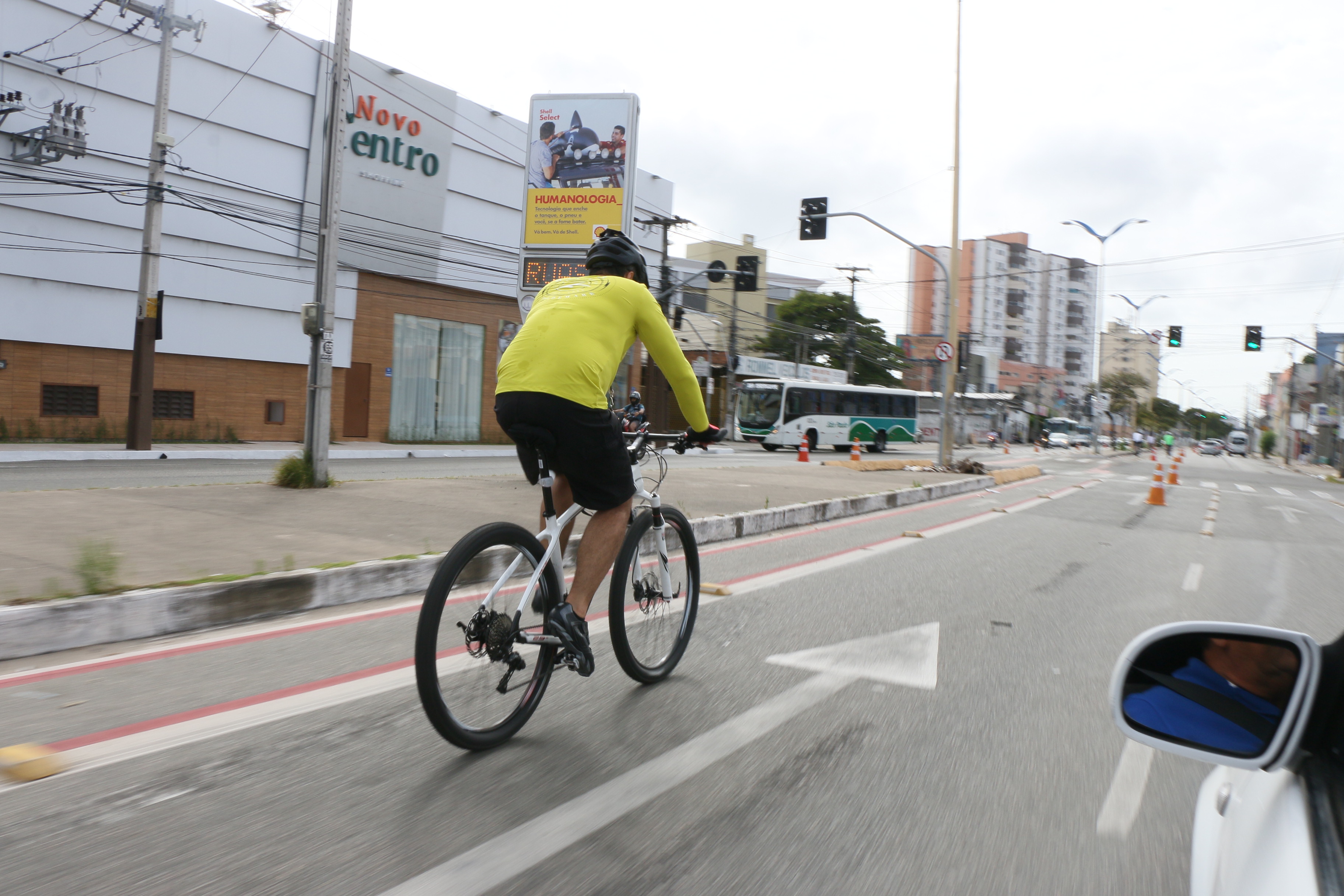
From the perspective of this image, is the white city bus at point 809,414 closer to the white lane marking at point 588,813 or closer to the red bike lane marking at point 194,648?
the red bike lane marking at point 194,648

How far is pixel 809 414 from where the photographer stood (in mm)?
36500

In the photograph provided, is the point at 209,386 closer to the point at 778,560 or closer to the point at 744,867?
the point at 778,560

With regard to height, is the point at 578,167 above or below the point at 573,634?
above

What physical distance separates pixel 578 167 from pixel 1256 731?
15661 millimetres

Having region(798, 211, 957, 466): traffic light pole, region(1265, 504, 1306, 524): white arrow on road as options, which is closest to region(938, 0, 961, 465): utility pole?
region(798, 211, 957, 466): traffic light pole

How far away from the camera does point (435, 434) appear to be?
2914 cm

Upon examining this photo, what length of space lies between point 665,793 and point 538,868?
1.99 ft

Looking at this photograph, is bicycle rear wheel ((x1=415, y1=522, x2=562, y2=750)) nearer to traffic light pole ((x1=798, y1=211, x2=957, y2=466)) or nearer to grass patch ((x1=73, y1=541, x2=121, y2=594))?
grass patch ((x1=73, y1=541, x2=121, y2=594))

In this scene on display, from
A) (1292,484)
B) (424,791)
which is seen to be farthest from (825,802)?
(1292,484)

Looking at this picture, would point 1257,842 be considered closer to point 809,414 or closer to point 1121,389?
point 809,414

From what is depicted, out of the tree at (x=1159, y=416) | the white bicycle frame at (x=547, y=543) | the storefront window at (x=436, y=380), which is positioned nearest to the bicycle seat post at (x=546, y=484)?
the white bicycle frame at (x=547, y=543)

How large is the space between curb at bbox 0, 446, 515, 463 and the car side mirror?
12.7 metres

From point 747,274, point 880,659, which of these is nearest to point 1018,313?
point 747,274

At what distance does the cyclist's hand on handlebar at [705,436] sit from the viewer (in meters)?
3.89
